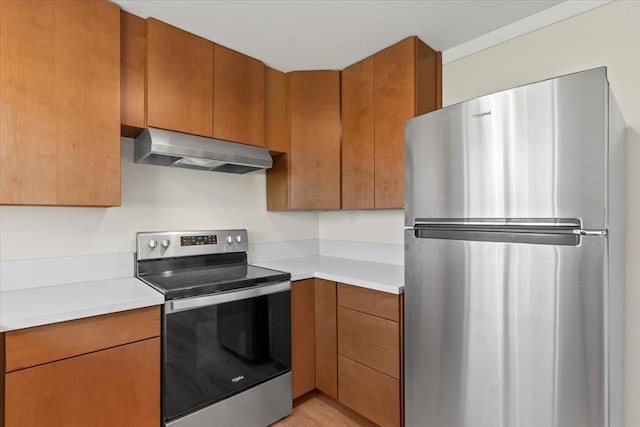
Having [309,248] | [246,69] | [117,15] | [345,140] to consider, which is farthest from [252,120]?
[309,248]

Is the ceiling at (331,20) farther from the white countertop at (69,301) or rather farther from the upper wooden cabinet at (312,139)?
the white countertop at (69,301)

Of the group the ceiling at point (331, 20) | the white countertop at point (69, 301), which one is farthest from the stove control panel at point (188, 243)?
the ceiling at point (331, 20)

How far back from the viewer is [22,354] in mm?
1176

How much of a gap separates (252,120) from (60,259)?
4.37 feet

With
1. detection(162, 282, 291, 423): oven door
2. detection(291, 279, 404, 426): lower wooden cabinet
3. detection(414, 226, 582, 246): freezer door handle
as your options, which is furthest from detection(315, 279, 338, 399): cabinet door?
detection(414, 226, 582, 246): freezer door handle

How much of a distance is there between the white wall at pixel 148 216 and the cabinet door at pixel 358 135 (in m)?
0.70

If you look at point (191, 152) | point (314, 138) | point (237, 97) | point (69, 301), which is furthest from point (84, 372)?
point (314, 138)

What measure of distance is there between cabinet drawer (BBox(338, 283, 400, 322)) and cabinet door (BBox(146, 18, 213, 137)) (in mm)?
1255

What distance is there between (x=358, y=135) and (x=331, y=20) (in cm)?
71

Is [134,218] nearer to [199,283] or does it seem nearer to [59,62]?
[199,283]

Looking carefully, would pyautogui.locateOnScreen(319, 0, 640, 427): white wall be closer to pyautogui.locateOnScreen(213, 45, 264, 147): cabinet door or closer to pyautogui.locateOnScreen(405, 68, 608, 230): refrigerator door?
pyautogui.locateOnScreen(405, 68, 608, 230): refrigerator door

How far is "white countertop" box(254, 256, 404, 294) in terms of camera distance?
1762mm

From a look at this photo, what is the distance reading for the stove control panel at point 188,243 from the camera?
6.39 feet

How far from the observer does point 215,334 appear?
1658 mm
